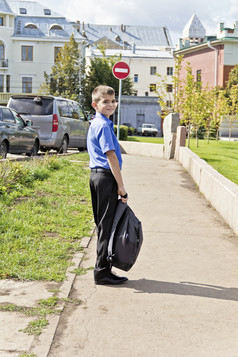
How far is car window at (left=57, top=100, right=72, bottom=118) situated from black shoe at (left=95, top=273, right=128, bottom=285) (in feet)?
44.9

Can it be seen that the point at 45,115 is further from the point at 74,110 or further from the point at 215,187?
the point at 215,187

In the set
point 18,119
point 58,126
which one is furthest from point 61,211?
point 58,126

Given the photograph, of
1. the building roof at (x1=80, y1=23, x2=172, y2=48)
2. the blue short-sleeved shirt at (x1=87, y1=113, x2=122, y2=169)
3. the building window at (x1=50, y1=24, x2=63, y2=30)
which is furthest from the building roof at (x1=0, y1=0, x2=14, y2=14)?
the blue short-sleeved shirt at (x1=87, y1=113, x2=122, y2=169)

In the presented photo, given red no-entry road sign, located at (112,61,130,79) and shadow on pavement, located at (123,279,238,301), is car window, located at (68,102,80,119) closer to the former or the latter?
red no-entry road sign, located at (112,61,130,79)

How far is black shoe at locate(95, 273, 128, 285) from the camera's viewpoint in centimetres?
521

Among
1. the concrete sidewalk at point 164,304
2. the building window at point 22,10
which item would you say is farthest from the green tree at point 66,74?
the concrete sidewalk at point 164,304

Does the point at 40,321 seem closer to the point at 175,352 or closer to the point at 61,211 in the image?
the point at 175,352

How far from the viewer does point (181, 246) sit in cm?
671

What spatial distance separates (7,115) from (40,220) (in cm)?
895

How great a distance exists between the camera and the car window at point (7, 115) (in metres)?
15.8

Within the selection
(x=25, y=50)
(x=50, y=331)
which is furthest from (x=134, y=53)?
(x=50, y=331)

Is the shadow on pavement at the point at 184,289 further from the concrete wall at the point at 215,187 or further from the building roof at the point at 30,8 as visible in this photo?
the building roof at the point at 30,8

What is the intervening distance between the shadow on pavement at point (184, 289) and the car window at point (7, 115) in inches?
443

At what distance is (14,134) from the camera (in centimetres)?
1605
